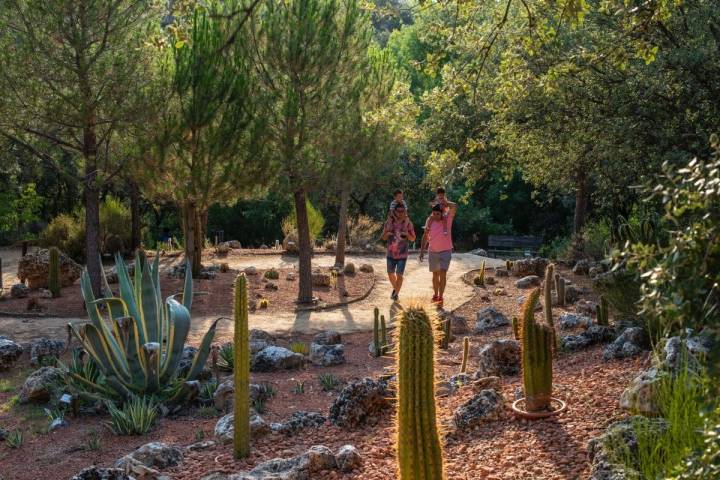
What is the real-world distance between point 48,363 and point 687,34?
7958mm

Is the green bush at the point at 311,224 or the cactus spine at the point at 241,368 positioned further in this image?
the green bush at the point at 311,224

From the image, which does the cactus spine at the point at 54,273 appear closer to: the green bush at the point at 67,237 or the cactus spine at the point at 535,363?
the green bush at the point at 67,237

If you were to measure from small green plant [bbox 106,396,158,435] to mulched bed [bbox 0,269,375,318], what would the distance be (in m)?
6.05

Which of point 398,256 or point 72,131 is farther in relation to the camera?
point 72,131

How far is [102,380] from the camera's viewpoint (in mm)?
6246

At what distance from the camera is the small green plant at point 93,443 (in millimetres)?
5148

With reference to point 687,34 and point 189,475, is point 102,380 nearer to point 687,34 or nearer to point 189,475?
point 189,475

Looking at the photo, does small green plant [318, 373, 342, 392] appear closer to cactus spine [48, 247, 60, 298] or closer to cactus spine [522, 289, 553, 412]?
cactus spine [522, 289, 553, 412]

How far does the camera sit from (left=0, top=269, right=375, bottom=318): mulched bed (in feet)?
38.7

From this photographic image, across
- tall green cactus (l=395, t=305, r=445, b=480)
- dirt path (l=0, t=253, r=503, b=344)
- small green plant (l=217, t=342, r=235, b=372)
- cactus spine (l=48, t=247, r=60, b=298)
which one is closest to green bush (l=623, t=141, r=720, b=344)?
tall green cactus (l=395, t=305, r=445, b=480)

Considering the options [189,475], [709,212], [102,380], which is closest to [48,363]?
[102,380]

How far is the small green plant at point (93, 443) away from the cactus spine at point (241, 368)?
124cm

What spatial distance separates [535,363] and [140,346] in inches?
130

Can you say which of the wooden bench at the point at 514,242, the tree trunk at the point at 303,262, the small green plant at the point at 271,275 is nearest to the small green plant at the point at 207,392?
the tree trunk at the point at 303,262
